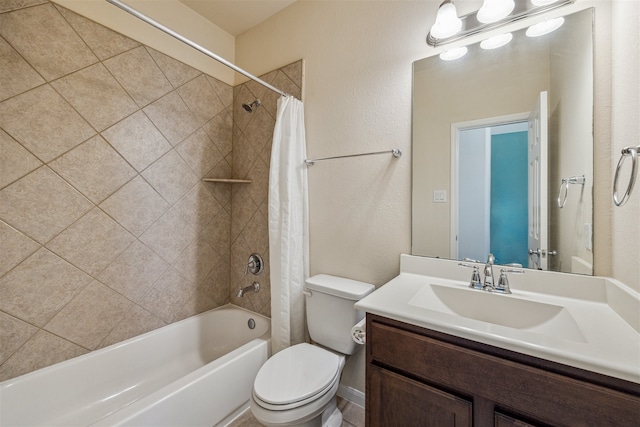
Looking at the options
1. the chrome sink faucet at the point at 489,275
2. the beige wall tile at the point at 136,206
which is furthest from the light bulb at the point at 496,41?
the beige wall tile at the point at 136,206

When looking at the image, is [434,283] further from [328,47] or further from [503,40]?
[328,47]

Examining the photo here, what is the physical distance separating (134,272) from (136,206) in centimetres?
43

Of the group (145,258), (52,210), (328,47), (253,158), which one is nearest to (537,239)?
(328,47)

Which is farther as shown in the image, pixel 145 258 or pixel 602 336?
pixel 145 258

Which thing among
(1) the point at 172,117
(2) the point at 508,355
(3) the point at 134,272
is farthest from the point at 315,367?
(1) the point at 172,117

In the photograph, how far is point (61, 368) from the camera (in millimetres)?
1317

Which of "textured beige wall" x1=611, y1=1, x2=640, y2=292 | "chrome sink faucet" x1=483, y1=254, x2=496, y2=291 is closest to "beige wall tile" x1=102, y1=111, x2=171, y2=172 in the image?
"chrome sink faucet" x1=483, y1=254, x2=496, y2=291

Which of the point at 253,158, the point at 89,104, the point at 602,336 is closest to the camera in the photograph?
the point at 602,336

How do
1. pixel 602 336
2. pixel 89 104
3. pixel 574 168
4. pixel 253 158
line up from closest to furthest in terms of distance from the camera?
pixel 602 336, pixel 574 168, pixel 89 104, pixel 253 158

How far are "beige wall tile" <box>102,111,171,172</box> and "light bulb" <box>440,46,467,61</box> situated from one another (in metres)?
1.80

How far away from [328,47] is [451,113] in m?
0.93

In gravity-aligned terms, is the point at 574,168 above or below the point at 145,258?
above

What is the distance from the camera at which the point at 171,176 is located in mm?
1786

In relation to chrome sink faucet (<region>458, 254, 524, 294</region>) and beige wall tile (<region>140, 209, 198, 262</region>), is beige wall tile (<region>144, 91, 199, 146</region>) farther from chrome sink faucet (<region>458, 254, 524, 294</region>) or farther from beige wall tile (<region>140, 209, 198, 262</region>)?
chrome sink faucet (<region>458, 254, 524, 294</region>)
